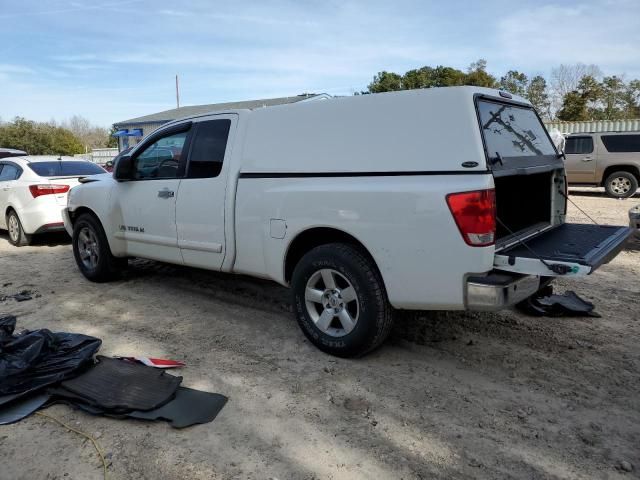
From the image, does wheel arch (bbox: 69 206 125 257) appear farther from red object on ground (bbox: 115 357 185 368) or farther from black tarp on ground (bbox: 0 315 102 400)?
red object on ground (bbox: 115 357 185 368)

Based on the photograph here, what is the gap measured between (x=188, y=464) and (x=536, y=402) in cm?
215

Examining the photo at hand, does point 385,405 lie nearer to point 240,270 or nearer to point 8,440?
point 240,270

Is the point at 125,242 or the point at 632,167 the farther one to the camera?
the point at 632,167

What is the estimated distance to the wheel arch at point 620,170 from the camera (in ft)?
44.0

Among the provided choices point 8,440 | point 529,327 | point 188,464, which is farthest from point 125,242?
point 529,327

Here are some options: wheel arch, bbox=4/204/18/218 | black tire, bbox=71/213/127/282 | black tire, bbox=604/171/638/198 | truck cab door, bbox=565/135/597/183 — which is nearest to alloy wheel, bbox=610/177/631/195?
black tire, bbox=604/171/638/198

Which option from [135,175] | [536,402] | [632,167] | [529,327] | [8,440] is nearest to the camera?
[8,440]

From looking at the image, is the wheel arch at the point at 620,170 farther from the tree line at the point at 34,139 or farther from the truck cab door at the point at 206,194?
the tree line at the point at 34,139

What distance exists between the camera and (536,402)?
318 cm

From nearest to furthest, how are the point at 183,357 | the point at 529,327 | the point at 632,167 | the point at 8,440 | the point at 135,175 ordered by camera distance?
the point at 8,440, the point at 183,357, the point at 529,327, the point at 135,175, the point at 632,167

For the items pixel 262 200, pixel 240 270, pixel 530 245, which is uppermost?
pixel 262 200

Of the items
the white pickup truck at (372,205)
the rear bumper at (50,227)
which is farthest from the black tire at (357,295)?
the rear bumper at (50,227)

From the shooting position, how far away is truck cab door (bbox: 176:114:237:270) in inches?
176

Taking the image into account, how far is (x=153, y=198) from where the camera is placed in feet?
16.8
